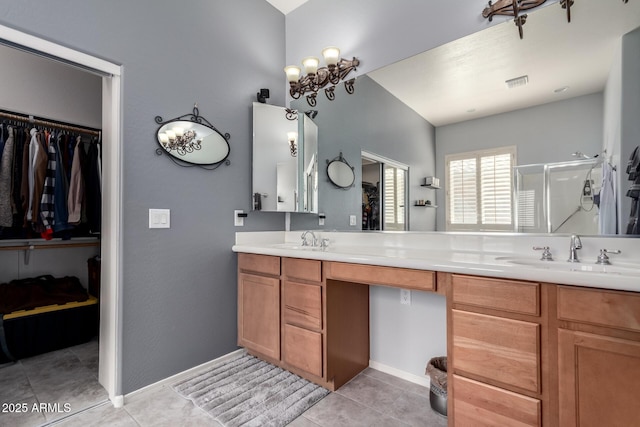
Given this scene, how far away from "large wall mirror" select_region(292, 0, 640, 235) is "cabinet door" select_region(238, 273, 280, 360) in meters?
1.07

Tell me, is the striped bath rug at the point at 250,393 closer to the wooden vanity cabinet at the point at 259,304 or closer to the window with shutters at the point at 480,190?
the wooden vanity cabinet at the point at 259,304

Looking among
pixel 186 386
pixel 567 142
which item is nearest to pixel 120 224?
pixel 186 386

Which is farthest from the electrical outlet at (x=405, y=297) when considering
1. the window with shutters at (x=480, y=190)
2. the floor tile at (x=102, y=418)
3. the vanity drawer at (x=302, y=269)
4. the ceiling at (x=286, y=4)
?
the ceiling at (x=286, y=4)

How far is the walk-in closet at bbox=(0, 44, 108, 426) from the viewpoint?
86.6 inches

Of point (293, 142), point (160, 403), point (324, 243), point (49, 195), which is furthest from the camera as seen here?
point (293, 142)

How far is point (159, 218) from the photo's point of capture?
1.97 m

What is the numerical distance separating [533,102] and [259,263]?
191 cm

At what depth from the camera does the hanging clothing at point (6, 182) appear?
2.22m

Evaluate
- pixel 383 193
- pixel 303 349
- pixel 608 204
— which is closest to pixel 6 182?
pixel 303 349

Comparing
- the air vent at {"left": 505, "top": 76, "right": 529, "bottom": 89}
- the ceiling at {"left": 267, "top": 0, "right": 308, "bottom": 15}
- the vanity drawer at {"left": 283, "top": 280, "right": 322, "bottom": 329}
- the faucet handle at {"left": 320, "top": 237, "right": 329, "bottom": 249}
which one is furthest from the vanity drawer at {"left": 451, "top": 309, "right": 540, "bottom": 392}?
the ceiling at {"left": 267, "top": 0, "right": 308, "bottom": 15}

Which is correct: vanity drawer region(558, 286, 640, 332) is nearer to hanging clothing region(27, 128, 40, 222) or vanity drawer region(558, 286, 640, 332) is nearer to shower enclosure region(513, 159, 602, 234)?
shower enclosure region(513, 159, 602, 234)

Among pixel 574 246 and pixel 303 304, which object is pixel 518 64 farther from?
pixel 303 304

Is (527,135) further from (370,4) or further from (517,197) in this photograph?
(370,4)

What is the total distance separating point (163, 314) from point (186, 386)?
0.48 m
